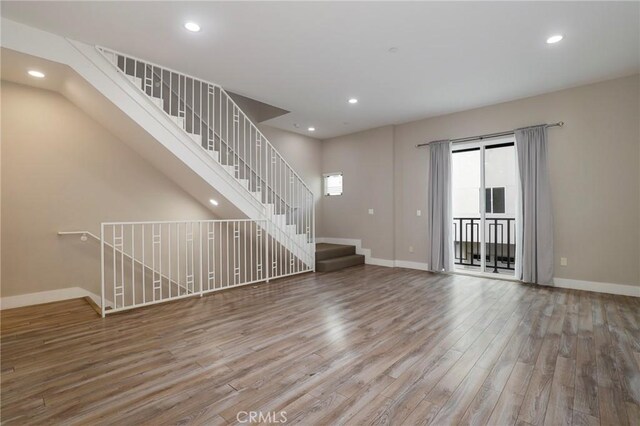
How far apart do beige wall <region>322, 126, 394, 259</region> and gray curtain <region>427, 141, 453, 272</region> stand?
88 centimetres

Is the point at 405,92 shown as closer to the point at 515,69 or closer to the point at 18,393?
the point at 515,69

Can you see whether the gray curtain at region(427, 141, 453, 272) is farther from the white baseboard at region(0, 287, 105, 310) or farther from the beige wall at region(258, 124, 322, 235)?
the white baseboard at region(0, 287, 105, 310)

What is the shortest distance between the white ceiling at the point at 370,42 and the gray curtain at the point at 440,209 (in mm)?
1173

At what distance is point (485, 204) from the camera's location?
540 cm

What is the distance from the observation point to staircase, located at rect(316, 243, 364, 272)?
5816 millimetres

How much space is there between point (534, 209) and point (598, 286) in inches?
53.7

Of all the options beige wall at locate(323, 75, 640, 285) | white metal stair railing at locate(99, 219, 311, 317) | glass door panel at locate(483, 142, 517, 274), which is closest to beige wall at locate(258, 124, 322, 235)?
white metal stair railing at locate(99, 219, 311, 317)

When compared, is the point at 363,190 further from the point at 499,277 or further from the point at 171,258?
the point at 171,258

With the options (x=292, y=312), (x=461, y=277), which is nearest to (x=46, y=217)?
(x=292, y=312)

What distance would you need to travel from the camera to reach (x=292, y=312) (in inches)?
135

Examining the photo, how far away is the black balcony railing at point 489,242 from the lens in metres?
5.65

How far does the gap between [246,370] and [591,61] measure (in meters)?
5.25

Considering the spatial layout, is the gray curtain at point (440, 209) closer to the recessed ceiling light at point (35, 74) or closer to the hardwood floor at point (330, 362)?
the hardwood floor at point (330, 362)

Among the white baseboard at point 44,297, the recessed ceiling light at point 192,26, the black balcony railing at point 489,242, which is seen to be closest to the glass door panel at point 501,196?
the black balcony railing at point 489,242
